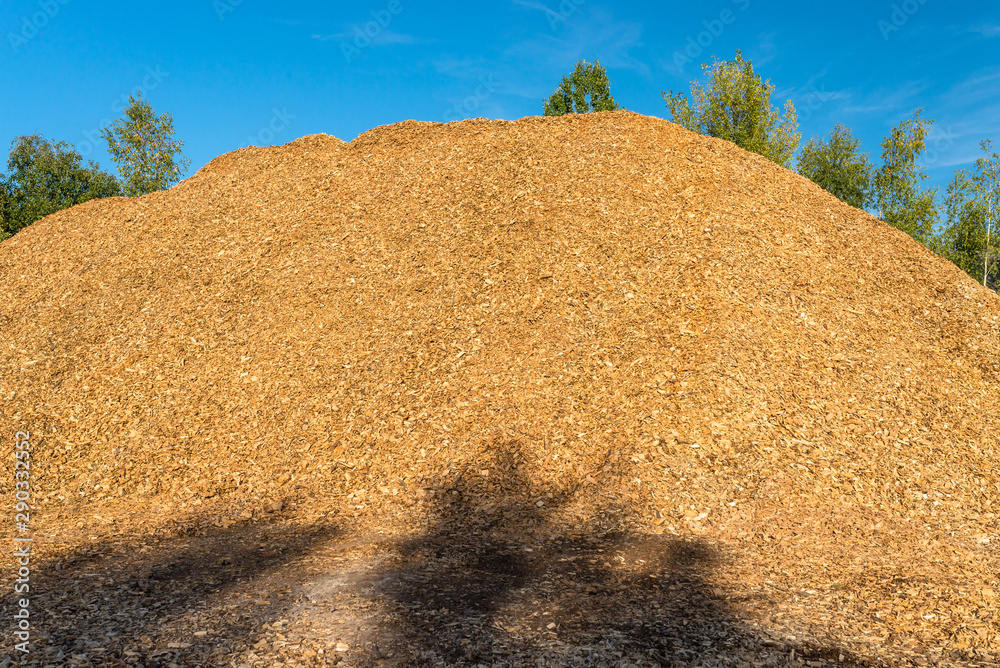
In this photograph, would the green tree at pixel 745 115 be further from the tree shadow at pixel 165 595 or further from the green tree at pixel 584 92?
the tree shadow at pixel 165 595

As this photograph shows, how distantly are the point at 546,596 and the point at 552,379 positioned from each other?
149 inches

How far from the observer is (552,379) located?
29.4 ft

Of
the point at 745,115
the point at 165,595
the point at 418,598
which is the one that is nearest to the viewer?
the point at 418,598

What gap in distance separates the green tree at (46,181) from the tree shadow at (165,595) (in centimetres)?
3094

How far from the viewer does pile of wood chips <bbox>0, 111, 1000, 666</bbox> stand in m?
6.61

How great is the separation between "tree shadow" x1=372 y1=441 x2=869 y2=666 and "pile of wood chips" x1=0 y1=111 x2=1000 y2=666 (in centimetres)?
6

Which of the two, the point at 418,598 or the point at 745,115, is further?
the point at 745,115

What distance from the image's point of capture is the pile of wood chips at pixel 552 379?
6609 mm

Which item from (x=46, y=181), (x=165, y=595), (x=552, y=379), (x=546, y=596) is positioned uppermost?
(x=46, y=181)

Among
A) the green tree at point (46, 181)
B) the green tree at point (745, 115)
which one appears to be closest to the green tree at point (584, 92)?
the green tree at point (745, 115)

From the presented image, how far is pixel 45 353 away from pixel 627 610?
10.2 m

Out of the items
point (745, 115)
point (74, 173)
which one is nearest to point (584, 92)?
point (745, 115)

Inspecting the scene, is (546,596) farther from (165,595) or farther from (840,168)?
(840,168)

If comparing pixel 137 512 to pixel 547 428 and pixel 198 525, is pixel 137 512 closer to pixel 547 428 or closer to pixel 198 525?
pixel 198 525
